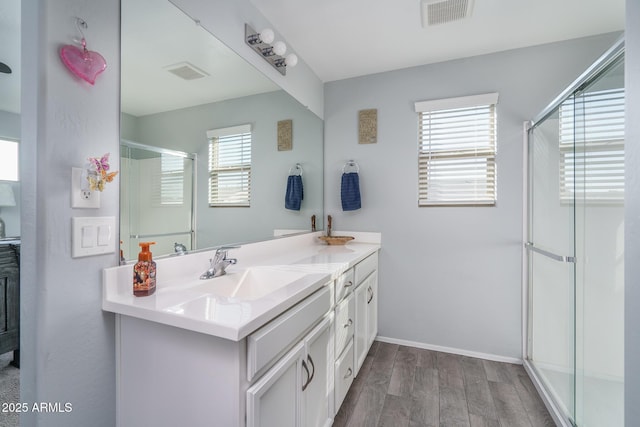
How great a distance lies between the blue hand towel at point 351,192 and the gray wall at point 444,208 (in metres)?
0.11

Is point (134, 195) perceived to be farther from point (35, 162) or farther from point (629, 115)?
point (629, 115)

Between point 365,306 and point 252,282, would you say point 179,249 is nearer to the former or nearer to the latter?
point 252,282

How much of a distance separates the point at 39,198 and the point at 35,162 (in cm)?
10

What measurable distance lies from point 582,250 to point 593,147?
0.50m

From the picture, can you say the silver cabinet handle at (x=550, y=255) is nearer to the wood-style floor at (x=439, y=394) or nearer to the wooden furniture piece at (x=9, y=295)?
the wood-style floor at (x=439, y=394)

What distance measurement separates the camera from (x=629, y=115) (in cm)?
84

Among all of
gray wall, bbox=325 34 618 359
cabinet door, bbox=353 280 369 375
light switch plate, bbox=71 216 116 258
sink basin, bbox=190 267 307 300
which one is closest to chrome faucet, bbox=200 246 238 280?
sink basin, bbox=190 267 307 300

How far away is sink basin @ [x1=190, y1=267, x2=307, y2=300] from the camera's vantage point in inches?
49.4

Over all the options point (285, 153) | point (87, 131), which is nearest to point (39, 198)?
point (87, 131)

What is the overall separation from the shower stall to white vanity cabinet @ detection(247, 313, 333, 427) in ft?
3.93

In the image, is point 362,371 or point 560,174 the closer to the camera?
point 560,174

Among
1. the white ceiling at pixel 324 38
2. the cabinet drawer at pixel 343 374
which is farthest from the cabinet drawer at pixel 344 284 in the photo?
the white ceiling at pixel 324 38

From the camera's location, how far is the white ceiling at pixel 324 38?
1.12 metres

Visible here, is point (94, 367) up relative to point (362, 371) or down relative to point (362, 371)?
up
